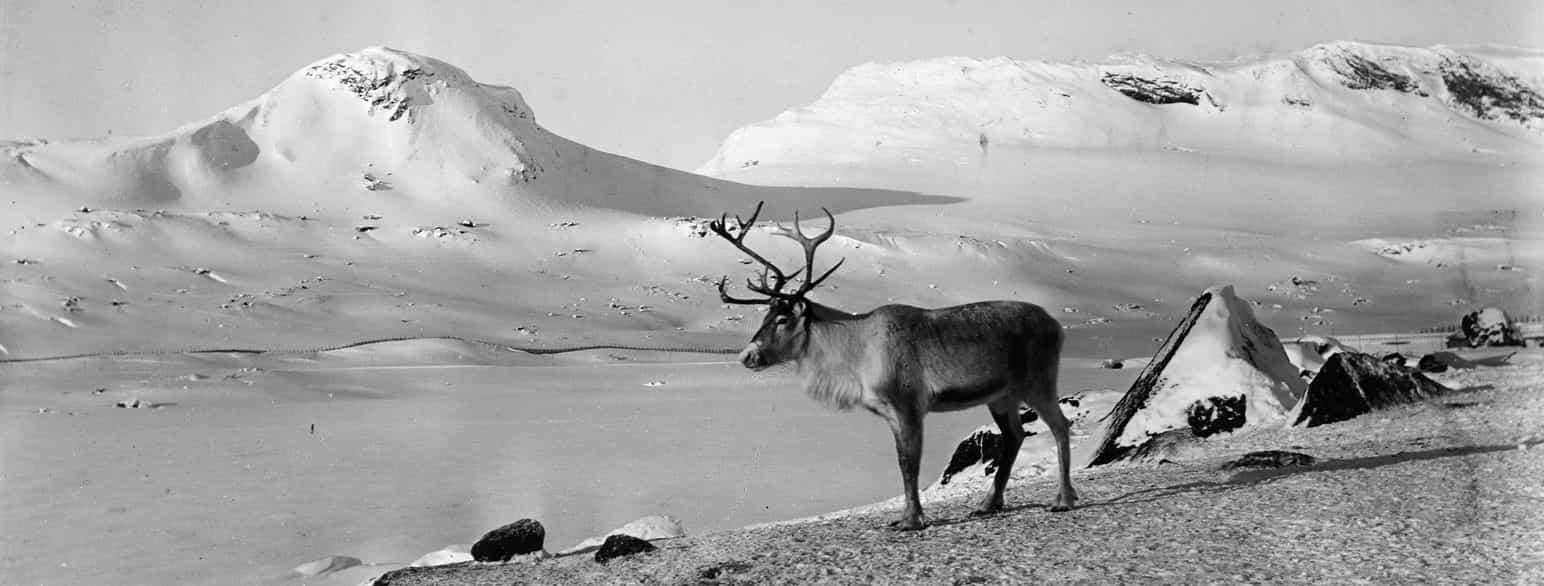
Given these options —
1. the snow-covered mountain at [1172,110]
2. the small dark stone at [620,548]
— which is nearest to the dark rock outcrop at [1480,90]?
the snow-covered mountain at [1172,110]

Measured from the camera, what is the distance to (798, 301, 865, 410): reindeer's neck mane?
7.80 metres

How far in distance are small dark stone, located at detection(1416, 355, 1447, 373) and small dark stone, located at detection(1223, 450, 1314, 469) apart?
25.9 ft

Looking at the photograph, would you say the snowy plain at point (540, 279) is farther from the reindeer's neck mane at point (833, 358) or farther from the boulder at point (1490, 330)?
the boulder at point (1490, 330)

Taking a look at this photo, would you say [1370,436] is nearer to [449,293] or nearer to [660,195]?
[449,293]

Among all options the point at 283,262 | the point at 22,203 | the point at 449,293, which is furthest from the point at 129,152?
the point at 449,293

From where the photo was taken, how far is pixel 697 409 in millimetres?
24797

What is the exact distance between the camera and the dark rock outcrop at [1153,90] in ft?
519

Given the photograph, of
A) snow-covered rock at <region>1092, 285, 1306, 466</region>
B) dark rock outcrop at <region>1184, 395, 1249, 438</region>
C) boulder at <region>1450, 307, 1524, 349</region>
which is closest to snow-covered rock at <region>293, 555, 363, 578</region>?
snow-covered rock at <region>1092, 285, 1306, 466</region>

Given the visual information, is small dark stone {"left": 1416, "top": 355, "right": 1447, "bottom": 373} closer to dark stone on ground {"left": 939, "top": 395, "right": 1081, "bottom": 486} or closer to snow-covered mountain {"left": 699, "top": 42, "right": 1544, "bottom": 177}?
dark stone on ground {"left": 939, "top": 395, "right": 1081, "bottom": 486}

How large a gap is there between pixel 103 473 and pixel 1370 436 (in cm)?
1462

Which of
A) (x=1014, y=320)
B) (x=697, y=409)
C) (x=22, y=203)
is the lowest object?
(x=697, y=409)

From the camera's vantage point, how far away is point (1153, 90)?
160 metres

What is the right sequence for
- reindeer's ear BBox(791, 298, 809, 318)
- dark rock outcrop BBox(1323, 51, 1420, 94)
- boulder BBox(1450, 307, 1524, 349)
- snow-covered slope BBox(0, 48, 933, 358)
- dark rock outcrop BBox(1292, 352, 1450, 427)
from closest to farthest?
reindeer's ear BBox(791, 298, 809, 318), dark rock outcrop BBox(1292, 352, 1450, 427), boulder BBox(1450, 307, 1524, 349), snow-covered slope BBox(0, 48, 933, 358), dark rock outcrop BBox(1323, 51, 1420, 94)

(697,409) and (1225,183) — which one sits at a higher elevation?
(1225,183)
